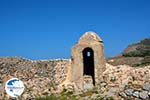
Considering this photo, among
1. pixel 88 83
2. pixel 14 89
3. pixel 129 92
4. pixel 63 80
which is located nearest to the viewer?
pixel 14 89

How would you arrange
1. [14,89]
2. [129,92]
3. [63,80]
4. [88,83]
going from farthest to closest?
[63,80] → [88,83] → [129,92] → [14,89]

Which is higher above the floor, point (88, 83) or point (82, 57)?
point (82, 57)

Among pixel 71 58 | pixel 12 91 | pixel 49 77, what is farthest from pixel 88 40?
pixel 12 91

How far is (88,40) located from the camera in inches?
1029

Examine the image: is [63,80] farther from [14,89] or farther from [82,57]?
[14,89]

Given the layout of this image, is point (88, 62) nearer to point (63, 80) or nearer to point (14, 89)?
point (63, 80)

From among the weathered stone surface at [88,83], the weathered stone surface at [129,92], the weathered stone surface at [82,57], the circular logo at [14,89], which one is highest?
the weathered stone surface at [82,57]

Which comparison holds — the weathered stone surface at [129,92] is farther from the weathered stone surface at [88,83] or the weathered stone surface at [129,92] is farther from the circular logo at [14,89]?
the circular logo at [14,89]

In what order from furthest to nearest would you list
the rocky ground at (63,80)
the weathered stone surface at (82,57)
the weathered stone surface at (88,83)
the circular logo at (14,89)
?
the weathered stone surface at (88,83) → the weathered stone surface at (82,57) → the rocky ground at (63,80) → the circular logo at (14,89)

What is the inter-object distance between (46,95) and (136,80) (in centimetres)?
657

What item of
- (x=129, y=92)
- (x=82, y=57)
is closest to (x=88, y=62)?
(x=82, y=57)

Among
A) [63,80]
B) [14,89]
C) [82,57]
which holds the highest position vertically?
[82,57]

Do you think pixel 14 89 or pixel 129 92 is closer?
pixel 14 89

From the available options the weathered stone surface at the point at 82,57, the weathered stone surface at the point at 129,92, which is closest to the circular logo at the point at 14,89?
the weathered stone surface at the point at 129,92
